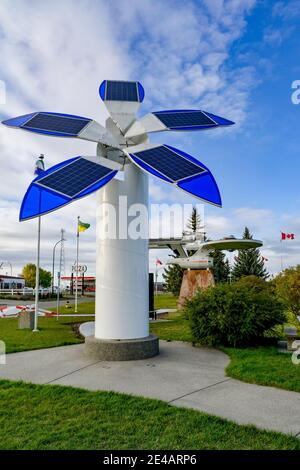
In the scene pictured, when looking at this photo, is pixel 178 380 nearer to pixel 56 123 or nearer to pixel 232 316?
pixel 232 316

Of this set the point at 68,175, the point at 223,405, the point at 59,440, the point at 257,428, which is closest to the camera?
the point at 59,440

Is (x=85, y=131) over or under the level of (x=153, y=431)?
over

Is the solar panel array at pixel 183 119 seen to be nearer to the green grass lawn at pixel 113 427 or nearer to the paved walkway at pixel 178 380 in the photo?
the paved walkway at pixel 178 380

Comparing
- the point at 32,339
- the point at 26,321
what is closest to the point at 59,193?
the point at 32,339

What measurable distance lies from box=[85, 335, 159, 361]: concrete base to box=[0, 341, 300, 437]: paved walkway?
0.19 meters

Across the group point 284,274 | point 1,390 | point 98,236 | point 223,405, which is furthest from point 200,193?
point 284,274

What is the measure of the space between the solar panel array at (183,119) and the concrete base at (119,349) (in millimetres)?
4878

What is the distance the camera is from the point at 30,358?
8352 mm

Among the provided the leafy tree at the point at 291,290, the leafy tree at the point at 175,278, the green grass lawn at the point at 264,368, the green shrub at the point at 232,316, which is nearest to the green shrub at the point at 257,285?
the leafy tree at the point at 291,290

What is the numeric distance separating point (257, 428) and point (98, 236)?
542 cm

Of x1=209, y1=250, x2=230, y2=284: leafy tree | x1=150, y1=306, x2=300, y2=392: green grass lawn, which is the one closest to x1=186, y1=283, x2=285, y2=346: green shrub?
x1=150, y1=306, x2=300, y2=392: green grass lawn

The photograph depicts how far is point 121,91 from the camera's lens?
9547 mm

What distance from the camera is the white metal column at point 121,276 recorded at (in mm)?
8344

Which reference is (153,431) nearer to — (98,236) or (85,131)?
(98,236)
